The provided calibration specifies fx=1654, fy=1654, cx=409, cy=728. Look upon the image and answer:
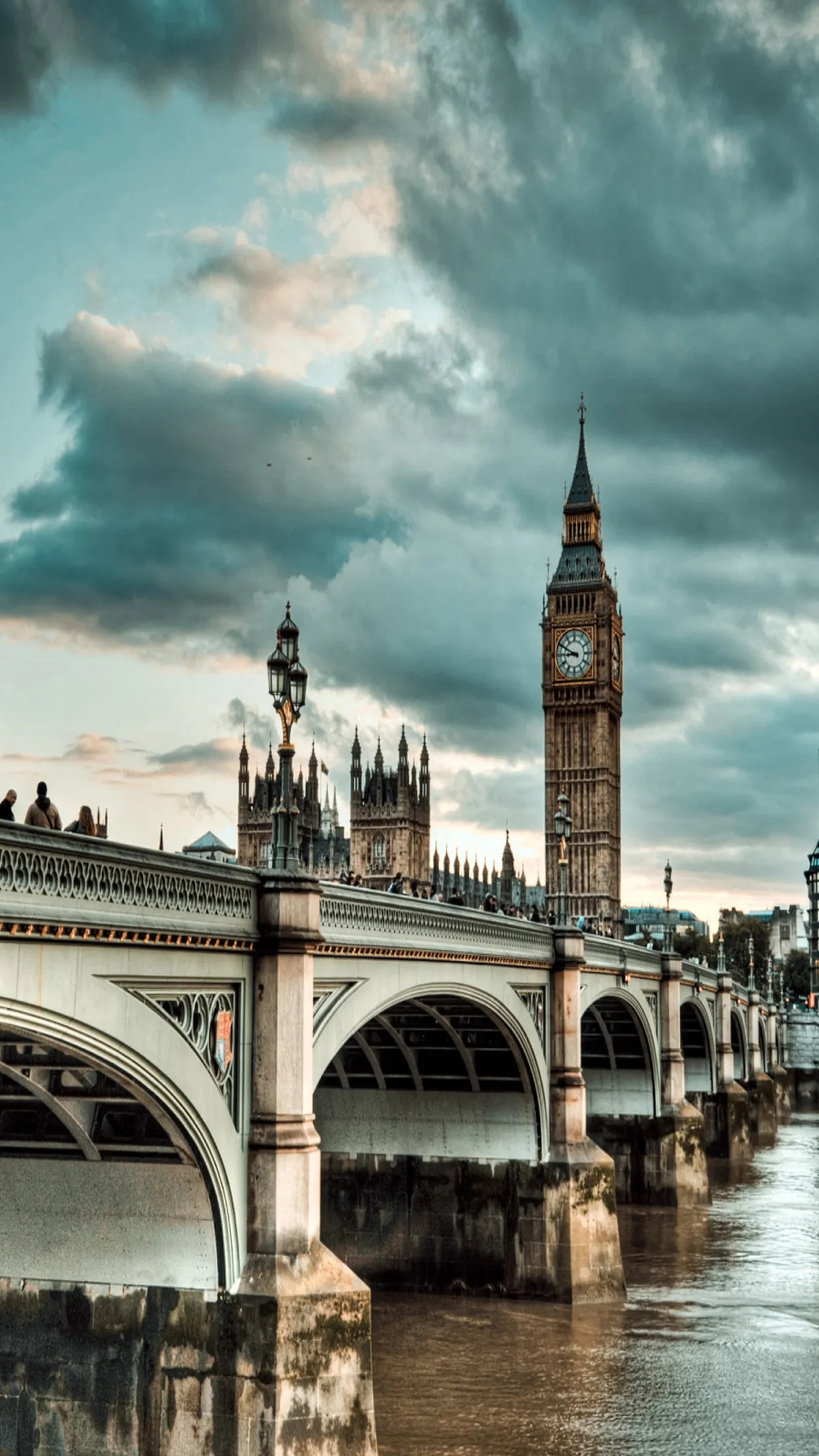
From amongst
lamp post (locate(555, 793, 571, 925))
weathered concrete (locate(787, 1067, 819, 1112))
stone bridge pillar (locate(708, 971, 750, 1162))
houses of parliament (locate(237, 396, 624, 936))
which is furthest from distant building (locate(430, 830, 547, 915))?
lamp post (locate(555, 793, 571, 925))

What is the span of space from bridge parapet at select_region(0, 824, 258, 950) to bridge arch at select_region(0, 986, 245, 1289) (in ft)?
4.11

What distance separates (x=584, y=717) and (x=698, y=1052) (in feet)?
286

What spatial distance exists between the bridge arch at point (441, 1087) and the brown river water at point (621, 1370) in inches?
116

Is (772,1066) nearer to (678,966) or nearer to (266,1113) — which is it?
(678,966)

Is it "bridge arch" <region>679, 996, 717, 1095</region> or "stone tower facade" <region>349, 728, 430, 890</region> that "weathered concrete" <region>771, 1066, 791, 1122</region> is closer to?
"bridge arch" <region>679, 996, 717, 1095</region>

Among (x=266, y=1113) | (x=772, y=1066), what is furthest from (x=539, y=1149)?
(x=772, y=1066)

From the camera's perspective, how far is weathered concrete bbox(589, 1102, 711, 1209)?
48219mm

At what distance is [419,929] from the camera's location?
24109 millimetres

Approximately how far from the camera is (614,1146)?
4934 cm

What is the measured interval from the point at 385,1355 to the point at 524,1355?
7.55 ft

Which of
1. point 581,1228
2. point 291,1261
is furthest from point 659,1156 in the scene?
point 291,1261

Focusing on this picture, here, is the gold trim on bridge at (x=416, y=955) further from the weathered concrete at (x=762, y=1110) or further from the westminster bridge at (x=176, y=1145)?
the weathered concrete at (x=762, y=1110)

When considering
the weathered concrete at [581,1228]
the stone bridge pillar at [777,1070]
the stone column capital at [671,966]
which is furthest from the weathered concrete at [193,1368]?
the stone bridge pillar at [777,1070]

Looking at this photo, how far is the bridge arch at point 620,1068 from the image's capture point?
49.0 metres
